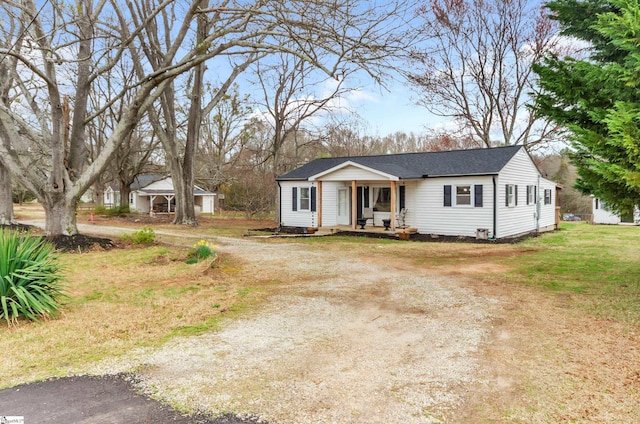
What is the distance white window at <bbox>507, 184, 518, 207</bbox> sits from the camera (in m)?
16.5

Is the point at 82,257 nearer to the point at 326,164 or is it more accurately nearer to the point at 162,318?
the point at 162,318

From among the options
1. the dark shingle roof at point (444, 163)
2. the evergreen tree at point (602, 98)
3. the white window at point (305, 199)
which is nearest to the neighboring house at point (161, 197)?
the white window at point (305, 199)

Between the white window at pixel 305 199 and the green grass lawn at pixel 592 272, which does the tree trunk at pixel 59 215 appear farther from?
the green grass lawn at pixel 592 272

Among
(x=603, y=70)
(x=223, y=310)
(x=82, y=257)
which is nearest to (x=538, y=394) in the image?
(x=223, y=310)

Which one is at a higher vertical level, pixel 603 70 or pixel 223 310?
pixel 603 70

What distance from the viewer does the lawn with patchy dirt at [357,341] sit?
11.4ft

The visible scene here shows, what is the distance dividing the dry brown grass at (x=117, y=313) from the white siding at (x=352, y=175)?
8765mm

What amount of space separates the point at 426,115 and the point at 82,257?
22506 mm

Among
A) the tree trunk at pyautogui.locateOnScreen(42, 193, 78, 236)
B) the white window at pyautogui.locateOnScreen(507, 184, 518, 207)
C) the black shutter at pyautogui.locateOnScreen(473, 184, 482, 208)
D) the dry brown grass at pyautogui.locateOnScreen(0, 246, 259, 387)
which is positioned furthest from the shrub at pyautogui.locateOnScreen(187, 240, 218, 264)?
Result: the white window at pyautogui.locateOnScreen(507, 184, 518, 207)

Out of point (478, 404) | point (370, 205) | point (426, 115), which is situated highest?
point (426, 115)

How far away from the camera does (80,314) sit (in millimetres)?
5828

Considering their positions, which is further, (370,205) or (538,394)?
(370,205)

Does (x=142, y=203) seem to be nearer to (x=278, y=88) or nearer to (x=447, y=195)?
(x=278, y=88)

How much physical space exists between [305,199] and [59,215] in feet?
36.3
